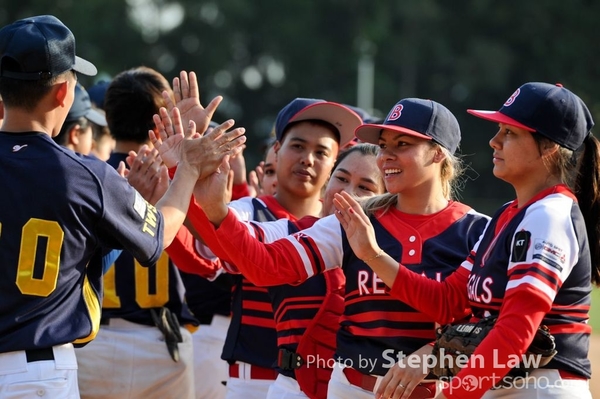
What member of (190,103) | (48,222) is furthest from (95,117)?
(48,222)

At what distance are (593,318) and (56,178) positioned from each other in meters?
15.0

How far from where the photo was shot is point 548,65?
37.8m

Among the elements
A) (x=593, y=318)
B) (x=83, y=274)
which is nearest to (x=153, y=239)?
(x=83, y=274)

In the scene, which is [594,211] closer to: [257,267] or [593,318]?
[257,267]

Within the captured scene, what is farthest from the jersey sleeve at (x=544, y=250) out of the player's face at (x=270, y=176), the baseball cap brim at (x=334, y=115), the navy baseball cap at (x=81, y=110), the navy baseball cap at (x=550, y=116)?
the navy baseball cap at (x=81, y=110)

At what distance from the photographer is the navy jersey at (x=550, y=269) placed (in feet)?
11.4

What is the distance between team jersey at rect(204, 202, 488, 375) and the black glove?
4.24ft

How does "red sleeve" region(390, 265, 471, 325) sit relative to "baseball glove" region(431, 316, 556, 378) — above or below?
above

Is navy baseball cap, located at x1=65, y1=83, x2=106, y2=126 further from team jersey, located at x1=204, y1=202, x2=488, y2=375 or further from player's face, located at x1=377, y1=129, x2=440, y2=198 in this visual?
player's face, located at x1=377, y1=129, x2=440, y2=198

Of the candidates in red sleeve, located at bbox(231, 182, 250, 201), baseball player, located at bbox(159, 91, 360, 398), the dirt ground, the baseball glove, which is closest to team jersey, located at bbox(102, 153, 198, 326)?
baseball player, located at bbox(159, 91, 360, 398)

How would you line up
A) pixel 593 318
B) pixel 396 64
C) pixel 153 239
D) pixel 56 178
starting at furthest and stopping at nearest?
pixel 396 64 < pixel 593 318 < pixel 153 239 < pixel 56 178

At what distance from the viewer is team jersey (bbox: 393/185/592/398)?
3461 millimetres

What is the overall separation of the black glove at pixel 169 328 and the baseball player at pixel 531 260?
68.4 inches

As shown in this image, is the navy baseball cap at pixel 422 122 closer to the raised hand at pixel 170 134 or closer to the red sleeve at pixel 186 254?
the raised hand at pixel 170 134
